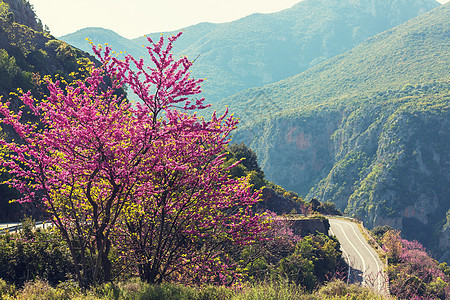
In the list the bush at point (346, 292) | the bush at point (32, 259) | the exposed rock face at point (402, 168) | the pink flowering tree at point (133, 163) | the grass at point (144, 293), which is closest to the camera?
the pink flowering tree at point (133, 163)

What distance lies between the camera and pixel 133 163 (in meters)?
9.44

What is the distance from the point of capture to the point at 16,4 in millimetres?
68438

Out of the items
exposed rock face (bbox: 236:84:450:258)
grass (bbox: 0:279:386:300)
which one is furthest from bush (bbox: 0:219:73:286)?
exposed rock face (bbox: 236:84:450:258)

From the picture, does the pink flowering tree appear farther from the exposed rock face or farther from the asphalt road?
the exposed rock face

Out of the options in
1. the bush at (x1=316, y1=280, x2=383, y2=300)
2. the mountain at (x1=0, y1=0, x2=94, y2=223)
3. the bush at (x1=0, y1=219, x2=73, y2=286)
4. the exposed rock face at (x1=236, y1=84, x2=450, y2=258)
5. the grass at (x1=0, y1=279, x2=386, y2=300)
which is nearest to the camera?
the grass at (x1=0, y1=279, x2=386, y2=300)

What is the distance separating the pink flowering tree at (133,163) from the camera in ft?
28.8

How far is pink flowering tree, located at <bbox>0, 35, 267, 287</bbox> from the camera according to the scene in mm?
8766

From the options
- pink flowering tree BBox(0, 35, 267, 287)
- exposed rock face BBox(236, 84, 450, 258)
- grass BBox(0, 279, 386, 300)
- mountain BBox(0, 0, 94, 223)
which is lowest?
exposed rock face BBox(236, 84, 450, 258)

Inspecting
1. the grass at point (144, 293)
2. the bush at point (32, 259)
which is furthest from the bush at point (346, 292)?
the bush at point (32, 259)

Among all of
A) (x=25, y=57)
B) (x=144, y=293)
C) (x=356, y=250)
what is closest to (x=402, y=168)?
(x=356, y=250)

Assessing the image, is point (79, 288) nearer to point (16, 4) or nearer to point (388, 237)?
point (388, 237)

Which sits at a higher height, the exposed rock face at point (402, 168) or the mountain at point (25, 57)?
the mountain at point (25, 57)

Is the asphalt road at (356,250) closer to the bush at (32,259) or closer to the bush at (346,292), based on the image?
the bush at (346,292)

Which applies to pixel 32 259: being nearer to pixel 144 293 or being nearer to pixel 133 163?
pixel 144 293
